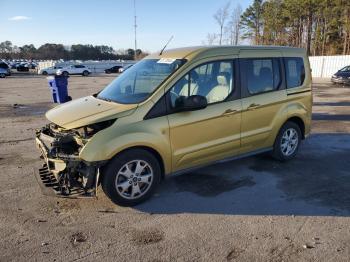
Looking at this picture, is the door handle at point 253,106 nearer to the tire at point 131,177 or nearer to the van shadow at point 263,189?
the van shadow at point 263,189

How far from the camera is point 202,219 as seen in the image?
4410mm

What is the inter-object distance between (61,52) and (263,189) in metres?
125

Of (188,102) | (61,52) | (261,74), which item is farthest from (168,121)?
(61,52)

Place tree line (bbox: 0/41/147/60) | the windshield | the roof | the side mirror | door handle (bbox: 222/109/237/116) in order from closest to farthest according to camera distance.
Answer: the side mirror
the windshield
the roof
door handle (bbox: 222/109/237/116)
tree line (bbox: 0/41/147/60)

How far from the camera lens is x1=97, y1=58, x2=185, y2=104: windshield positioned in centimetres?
499

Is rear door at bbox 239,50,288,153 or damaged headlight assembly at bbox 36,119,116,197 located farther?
rear door at bbox 239,50,288,153

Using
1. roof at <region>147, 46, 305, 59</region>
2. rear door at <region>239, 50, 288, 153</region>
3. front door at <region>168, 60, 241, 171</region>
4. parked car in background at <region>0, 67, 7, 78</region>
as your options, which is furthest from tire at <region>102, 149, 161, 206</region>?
parked car in background at <region>0, 67, 7, 78</region>

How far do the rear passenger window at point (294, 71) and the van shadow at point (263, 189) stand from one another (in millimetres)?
1394

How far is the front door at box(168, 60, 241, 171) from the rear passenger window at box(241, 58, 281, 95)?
29cm

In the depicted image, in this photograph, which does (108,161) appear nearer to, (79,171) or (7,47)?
(79,171)

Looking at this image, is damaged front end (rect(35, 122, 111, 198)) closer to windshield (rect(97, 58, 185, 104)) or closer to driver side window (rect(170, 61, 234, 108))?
windshield (rect(97, 58, 185, 104))

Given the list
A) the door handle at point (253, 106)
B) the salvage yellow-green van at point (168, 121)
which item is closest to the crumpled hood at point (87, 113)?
the salvage yellow-green van at point (168, 121)

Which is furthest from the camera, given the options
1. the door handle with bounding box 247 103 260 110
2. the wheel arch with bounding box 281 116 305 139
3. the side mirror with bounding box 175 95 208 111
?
the wheel arch with bounding box 281 116 305 139

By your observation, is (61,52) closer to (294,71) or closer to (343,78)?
(343,78)
